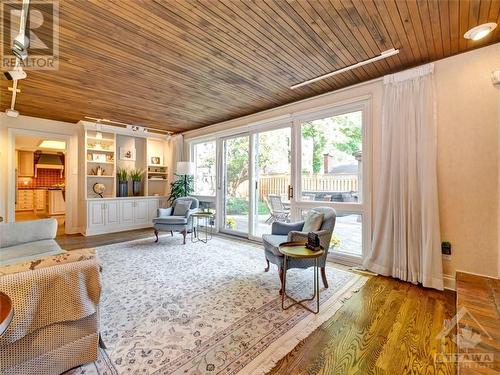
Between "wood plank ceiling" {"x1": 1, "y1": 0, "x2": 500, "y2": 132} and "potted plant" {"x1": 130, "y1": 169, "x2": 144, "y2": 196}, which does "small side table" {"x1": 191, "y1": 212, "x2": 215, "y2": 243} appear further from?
"wood plank ceiling" {"x1": 1, "y1": 0, "x2": 500, "y2": 132}

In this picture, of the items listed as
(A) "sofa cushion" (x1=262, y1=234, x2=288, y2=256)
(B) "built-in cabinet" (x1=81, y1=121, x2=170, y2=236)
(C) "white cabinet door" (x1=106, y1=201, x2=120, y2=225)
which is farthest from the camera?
(C) "white cabinet door" (x1=106, y1=201, x2=120, y2=225)

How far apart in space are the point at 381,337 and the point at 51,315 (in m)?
2.26

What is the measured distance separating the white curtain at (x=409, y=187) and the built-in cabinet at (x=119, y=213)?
5476 millimetres

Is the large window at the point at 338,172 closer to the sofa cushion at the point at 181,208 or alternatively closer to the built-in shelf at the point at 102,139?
the sofa cushion at the point at 181,208

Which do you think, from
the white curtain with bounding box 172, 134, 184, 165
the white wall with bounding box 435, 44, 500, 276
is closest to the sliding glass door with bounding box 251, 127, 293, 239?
the white wall with bounding box 435, 44, 500, 276

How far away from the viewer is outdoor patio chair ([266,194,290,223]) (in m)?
4.39

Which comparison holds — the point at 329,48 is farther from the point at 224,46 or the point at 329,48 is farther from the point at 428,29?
the point at 224,46

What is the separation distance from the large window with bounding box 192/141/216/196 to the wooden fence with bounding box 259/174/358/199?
64.1 inches

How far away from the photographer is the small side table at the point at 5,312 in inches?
35.5

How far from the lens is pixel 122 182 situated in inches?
237

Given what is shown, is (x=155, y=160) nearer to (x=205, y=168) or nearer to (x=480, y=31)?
(x=205, y=168)

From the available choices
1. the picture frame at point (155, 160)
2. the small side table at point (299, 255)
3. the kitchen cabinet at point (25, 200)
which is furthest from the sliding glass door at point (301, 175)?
the kitchen cabinet at point (25, 200)

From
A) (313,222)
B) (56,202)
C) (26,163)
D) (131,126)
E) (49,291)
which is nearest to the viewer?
(49,291)

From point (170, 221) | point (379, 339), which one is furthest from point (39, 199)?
point (379, 339)
